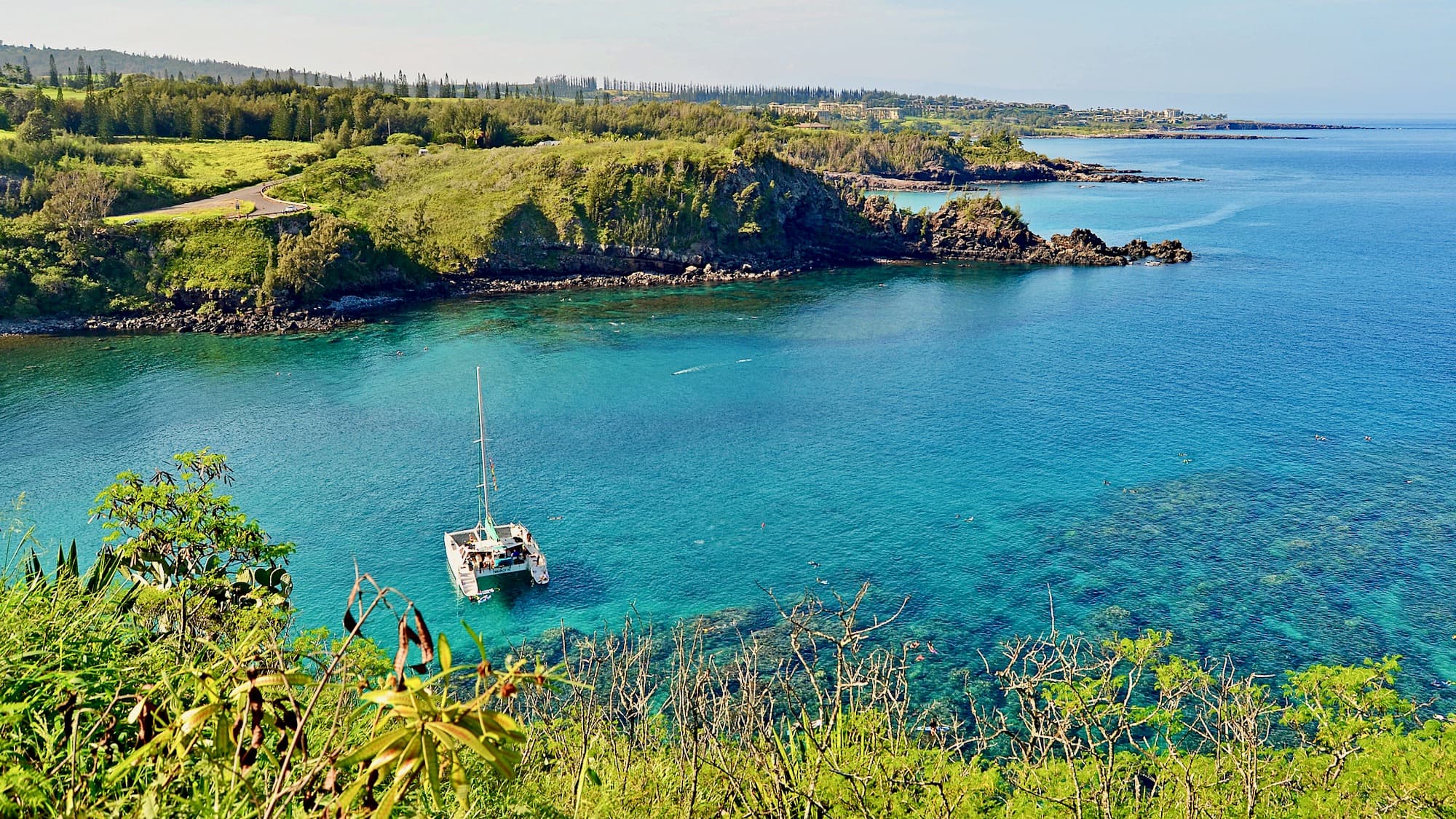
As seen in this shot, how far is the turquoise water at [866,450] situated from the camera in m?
33.6

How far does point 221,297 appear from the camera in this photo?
7075 centimetres

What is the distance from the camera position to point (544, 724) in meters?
15.0

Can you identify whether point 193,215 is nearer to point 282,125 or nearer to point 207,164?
point 207,164

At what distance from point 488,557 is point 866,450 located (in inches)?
843

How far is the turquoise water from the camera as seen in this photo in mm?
33594

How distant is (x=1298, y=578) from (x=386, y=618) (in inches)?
1378

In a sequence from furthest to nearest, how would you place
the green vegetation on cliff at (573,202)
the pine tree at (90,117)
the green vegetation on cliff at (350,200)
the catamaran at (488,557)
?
the pine tree at (90,117)
the green vegetation on cliff at (573,202)
the green vegetation on cliff at (350,200)
the catamaran at (488,557)

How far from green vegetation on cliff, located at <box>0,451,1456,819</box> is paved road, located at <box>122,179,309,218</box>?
2241 inches

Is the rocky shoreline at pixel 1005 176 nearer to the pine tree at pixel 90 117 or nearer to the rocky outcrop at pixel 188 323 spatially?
the pine tree at pixel 90 117

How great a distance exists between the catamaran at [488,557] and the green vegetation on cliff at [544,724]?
286cm

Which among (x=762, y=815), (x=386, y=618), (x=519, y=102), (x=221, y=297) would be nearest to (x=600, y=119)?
(x=519, y=102)

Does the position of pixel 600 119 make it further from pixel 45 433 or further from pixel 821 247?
pixel 45 433

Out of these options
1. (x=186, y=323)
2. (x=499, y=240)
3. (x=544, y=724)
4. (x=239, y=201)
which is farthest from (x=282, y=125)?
(x=544, y=724)

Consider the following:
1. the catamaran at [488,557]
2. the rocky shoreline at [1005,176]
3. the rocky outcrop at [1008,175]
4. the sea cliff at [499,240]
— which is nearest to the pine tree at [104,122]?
the sea cliff at [499,240]
